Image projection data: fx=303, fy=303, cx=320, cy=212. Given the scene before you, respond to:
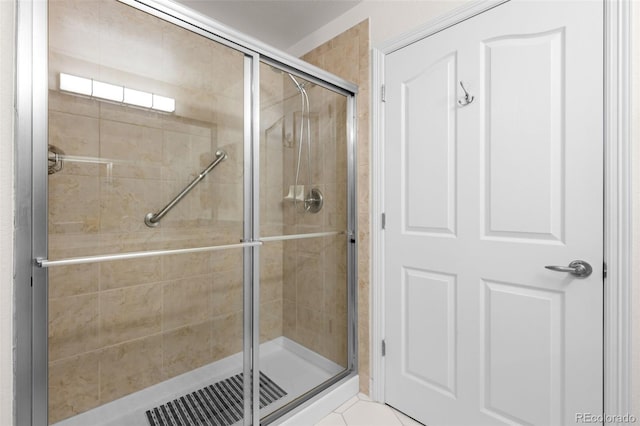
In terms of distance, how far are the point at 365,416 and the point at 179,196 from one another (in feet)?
4.89

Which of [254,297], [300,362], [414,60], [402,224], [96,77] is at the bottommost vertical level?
[300,362]

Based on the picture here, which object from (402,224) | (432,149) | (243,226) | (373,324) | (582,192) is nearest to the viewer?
(582,192)

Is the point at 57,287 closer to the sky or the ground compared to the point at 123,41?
closer to the ground

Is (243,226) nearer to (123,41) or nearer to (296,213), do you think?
(296,213)

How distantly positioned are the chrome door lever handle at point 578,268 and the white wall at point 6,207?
1804 mm

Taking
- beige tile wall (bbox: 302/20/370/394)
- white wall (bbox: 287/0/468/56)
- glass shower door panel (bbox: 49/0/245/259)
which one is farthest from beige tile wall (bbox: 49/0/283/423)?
white wall (bbox: 287/0/468/56)

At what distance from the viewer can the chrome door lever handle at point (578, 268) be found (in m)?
1.12

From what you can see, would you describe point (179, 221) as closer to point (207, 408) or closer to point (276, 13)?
point (207, 408)

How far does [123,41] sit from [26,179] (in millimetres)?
573

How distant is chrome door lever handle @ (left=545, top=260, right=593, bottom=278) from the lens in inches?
44.0

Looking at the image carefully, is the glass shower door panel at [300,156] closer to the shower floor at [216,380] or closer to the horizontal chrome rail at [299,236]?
the horizontal chrome rail at [299,236]

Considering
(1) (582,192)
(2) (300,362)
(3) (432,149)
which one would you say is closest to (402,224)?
(3) (432,149)

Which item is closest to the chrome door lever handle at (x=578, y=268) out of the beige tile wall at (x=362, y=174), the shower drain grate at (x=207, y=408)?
the beige tile wall at (x=362, y=174)

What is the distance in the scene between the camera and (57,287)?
39.7 inches
